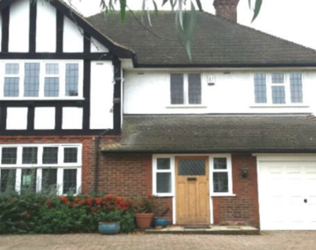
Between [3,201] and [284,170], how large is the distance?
29.8 feet

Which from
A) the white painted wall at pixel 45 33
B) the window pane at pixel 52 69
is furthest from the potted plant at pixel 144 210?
the white painted wall at pixel 45 33

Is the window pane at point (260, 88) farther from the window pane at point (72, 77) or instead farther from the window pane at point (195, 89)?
the window pane at point (72, 77)

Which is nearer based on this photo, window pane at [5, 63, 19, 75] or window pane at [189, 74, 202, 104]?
window pane at [5, 63, 19, 75]

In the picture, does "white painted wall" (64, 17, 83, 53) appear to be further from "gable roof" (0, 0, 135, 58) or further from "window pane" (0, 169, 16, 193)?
"window pane" (0, 169, 16, 193)

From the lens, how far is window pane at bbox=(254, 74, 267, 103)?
627 inches

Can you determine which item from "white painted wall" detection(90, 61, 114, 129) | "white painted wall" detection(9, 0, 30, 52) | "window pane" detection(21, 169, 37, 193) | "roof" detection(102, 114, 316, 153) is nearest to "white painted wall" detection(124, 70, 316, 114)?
"roof" detection(102, 114, 316, 153)

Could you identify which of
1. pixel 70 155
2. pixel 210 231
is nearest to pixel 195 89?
pixel 70 155

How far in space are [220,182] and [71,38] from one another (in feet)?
23.2

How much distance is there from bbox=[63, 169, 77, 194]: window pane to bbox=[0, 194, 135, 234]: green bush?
0.93 meters

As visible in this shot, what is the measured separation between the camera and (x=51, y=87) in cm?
1430

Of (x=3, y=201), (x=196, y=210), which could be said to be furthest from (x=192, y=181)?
(x=3, y=201)

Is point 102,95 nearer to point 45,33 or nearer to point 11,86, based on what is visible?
point 45,33

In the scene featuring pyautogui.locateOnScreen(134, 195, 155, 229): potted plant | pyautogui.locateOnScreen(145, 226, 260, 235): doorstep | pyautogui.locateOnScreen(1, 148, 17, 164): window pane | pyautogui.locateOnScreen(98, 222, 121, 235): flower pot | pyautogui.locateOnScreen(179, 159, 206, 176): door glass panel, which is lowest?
pyautogui.locateOnScreen(145, 226, 260, 235): doorstep

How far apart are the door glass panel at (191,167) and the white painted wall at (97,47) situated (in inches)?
183
